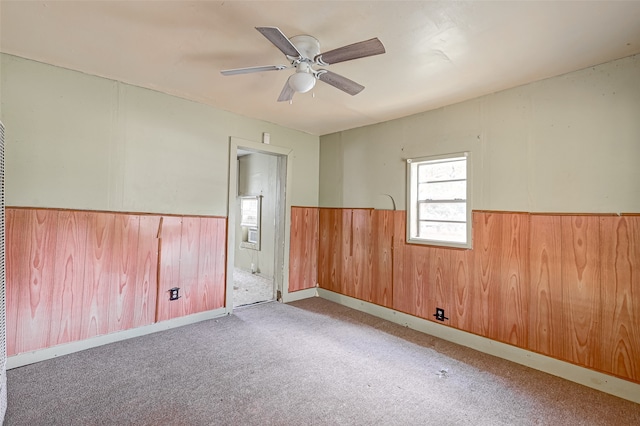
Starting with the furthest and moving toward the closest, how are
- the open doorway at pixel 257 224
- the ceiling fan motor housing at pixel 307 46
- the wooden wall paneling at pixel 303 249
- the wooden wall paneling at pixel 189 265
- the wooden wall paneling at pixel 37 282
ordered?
the wooden wall paneling at pixel 303 249 → the open doorway at pixel 257 224 → the wooden wall paneling at pixel 189 265 → the wooden wall paneling at pixel 37 282 → the ceiling fan motor housing at pixel 307 46

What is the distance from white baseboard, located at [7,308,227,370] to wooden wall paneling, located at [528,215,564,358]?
3.40 metres

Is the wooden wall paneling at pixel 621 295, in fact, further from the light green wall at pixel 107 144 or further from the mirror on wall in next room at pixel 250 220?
the mirror on wall in next room at pixel 250 220

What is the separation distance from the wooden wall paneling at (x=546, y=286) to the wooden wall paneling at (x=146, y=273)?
12.3 ft

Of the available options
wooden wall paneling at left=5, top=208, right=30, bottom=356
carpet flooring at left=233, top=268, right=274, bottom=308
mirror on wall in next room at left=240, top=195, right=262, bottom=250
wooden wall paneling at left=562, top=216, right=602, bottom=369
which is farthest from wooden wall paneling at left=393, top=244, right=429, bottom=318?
wooden wall paneling at left=5, top=208, right=30, bottom=356

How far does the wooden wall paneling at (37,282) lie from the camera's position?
242 cm

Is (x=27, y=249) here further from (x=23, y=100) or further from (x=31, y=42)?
(x=31, y=42)

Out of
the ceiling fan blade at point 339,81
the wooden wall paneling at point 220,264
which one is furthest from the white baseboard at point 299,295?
the ceiling fan blade at point 339,81

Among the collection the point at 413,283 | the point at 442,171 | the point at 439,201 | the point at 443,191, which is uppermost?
the point at 442,171

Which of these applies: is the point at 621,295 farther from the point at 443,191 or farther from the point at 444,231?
the point at 443,191

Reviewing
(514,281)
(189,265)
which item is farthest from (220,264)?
(514,281)

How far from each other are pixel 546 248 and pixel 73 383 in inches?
158

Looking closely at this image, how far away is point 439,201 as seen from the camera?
331 centimetres

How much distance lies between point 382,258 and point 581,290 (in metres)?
1.98

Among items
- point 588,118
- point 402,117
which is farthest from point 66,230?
point 588,118
